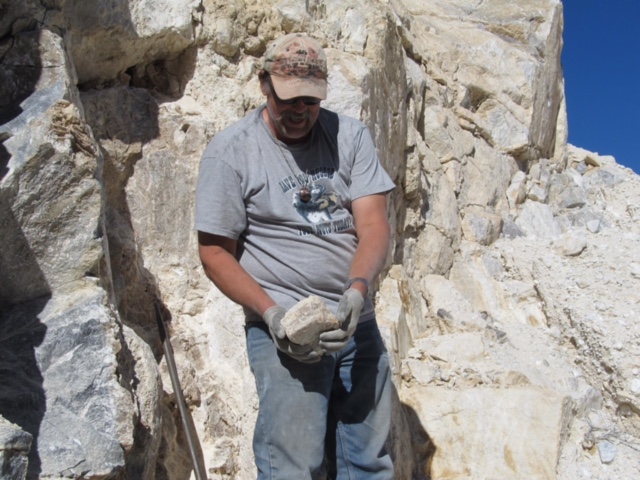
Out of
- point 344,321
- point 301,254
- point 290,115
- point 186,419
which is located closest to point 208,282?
point 186,419

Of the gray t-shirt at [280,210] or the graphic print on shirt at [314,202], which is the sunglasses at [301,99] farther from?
the graphic print on shirt at [314,202]

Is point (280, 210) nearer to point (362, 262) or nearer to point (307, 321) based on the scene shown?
point (362, 262)

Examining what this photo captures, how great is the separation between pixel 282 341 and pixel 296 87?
3.13ft

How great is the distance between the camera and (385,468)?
125 inches

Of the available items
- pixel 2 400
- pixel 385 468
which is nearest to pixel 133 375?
pixel 2 400

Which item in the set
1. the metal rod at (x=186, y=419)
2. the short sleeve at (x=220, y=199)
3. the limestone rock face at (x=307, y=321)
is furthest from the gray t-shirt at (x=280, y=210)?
the metal rod at (x=186, y=419)

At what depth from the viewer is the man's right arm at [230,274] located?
2.96 meters

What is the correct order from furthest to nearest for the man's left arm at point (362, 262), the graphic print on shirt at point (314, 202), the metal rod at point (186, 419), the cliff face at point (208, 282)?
1. the metal rod at point (186, 419)
2. the cliff face at point (208, 282)
3. the graphic print on shirt at point (314, 202)
4. the man's left arm at point (362, 262)

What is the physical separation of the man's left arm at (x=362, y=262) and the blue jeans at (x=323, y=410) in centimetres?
22

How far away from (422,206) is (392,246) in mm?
1202

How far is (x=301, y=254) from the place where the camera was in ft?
10.2

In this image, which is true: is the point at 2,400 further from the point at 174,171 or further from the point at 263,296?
the point at 174,171

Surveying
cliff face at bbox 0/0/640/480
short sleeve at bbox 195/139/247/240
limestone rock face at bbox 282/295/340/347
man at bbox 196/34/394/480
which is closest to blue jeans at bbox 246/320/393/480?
man at bbox 196/34/394/480

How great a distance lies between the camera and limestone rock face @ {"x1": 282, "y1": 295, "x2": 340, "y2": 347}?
2.74m
